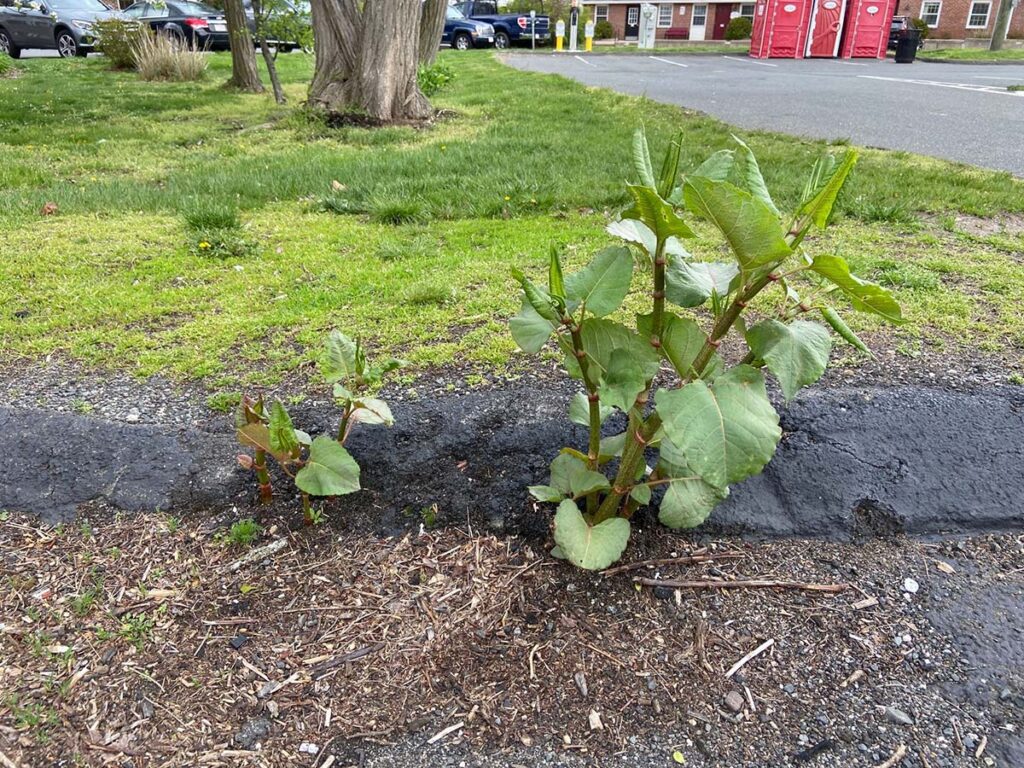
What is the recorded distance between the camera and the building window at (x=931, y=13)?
109 ft

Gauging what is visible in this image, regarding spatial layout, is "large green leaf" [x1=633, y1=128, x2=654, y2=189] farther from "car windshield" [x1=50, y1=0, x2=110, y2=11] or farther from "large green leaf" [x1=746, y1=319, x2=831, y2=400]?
"car windshield" [x1=50, y1=0, x2=110, y2=11]

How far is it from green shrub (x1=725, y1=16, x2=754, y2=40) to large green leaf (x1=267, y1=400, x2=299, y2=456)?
39477 millimetres

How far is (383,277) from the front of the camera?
343 centimetres

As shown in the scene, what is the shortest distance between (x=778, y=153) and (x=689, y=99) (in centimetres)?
575

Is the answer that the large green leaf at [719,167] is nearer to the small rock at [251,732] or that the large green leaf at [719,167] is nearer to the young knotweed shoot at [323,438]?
the young knotweed shoot at [323,438]

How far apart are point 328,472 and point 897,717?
139 cm

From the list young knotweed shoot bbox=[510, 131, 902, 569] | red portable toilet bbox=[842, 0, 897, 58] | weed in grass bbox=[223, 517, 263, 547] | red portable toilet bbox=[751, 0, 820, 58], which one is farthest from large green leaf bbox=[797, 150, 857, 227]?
red portable toilet bbox=[842, 0, 897, 58]

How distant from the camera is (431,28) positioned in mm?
11508

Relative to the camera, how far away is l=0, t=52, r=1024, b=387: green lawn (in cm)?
280

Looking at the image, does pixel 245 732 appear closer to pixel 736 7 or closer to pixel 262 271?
pixel 262 271

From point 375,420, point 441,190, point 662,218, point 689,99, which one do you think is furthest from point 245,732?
point 689,99

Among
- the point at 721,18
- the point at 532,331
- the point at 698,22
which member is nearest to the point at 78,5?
the point at 532,331

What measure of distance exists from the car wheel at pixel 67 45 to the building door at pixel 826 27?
79.2ft

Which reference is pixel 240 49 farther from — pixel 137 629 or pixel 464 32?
pixel 464 32
